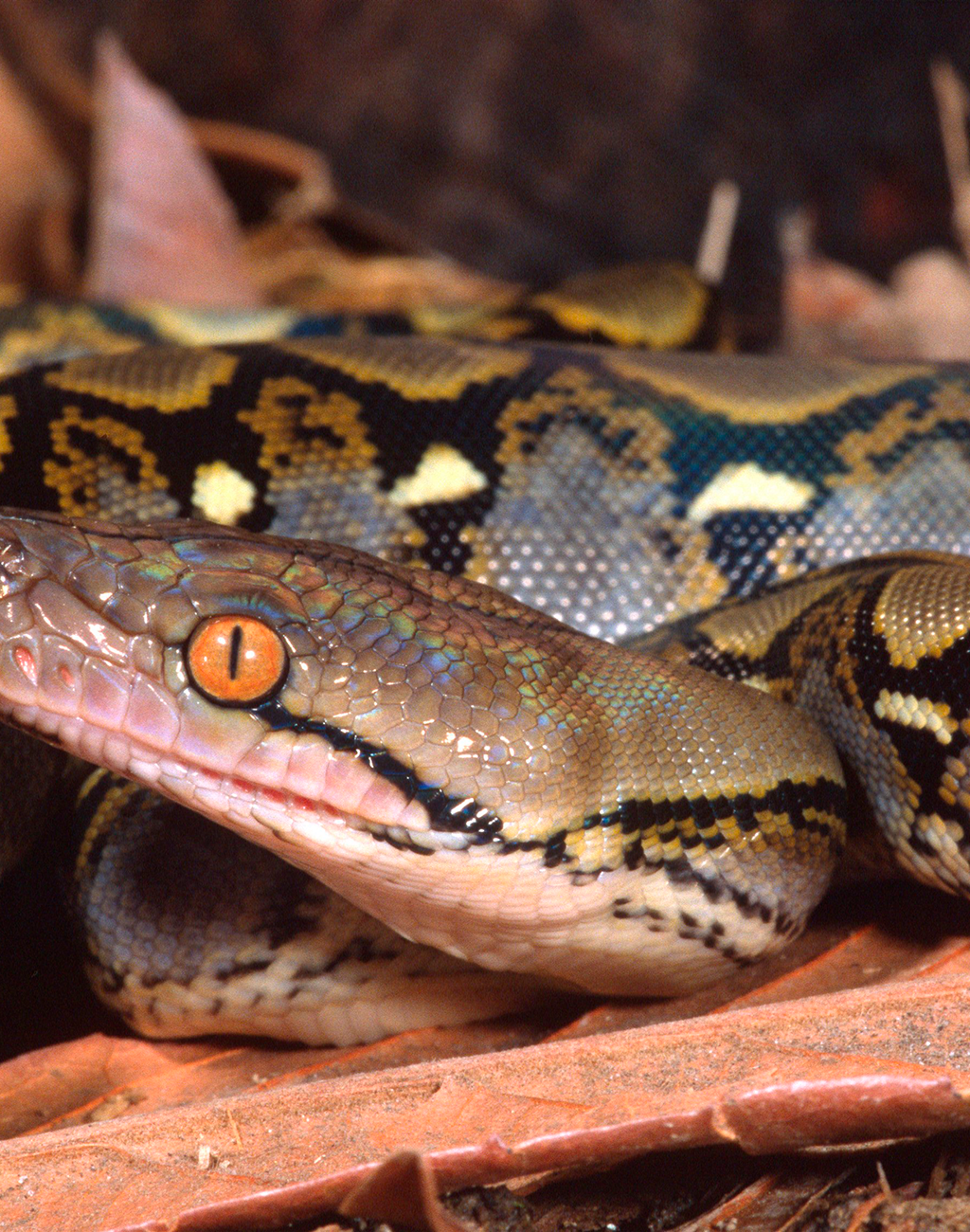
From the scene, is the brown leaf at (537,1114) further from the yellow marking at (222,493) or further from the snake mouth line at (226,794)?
the yellow marking at (222,493)

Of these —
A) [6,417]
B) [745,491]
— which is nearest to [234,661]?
[6,417]

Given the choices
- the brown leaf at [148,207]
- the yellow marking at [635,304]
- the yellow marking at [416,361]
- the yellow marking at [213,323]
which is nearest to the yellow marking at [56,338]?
the yellow marking at [213,323]

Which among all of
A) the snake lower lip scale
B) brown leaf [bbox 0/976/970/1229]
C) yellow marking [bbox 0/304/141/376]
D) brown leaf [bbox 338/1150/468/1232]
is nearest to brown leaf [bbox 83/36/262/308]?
yellow marking [bbox 0/304/141/376]

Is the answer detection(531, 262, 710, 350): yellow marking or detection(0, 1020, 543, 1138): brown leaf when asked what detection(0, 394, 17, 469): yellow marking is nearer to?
detection(0, 1020, 543, 1138): brown leaf

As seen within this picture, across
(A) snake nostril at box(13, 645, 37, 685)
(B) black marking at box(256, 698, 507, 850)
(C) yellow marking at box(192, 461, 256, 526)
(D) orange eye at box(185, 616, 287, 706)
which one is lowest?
(C) yellow marking at box(192, 461, 256, 526)

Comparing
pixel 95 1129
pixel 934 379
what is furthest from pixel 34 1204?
pixel 934 379

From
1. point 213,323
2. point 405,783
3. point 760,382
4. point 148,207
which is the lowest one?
point 213,323

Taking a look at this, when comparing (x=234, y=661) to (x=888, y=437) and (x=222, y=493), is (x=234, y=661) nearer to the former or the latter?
(x=222, y=493)

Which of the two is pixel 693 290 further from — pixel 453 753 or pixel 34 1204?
pixel 34 1204
